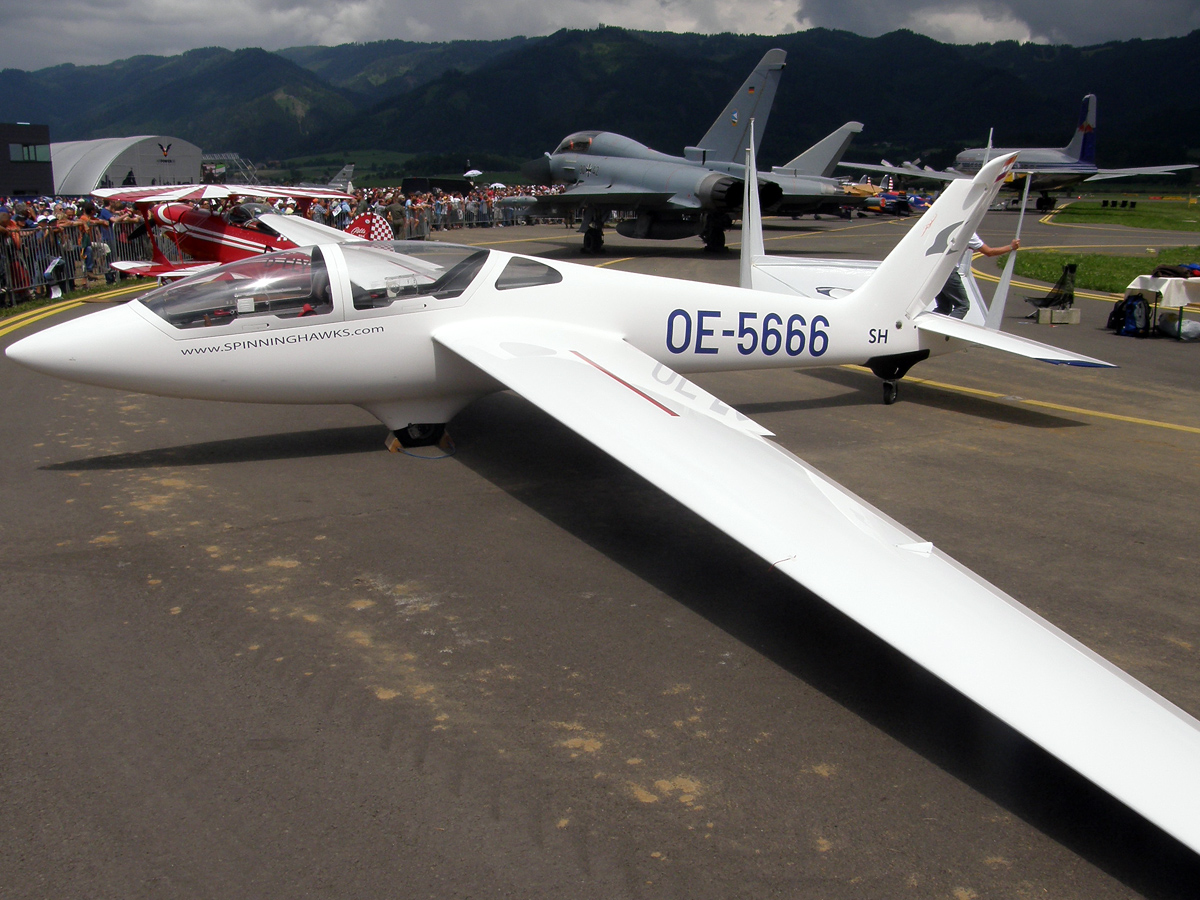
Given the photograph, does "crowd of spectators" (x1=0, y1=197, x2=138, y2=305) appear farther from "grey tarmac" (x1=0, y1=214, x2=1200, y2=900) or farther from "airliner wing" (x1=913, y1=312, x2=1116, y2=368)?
"airliner wing" (x1=913, y1=312, x2=1116, y2=368)

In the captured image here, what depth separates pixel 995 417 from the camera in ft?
33.6

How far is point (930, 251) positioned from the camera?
977cm

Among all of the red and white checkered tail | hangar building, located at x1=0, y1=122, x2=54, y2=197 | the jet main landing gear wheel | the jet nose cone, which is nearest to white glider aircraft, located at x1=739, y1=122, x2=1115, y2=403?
the red and white checkered tail

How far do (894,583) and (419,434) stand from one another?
527 cm

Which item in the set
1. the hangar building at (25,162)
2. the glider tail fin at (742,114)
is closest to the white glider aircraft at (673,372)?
the glider tail fin at (742,114)

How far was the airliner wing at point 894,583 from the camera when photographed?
3.30 meters

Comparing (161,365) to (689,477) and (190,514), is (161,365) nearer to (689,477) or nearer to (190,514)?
(190,514)

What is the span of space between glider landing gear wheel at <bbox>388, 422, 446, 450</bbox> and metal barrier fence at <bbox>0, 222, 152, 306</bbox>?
42.3ft

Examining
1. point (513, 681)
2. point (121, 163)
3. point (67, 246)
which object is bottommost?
point (513, 681)

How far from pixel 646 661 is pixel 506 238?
31.7m

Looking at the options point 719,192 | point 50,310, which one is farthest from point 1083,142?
point 50,310

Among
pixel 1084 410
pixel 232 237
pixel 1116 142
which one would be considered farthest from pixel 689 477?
pixel 1116 142

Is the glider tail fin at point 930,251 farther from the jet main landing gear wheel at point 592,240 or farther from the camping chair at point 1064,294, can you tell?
the jet main landing gear wheel at point 592,240

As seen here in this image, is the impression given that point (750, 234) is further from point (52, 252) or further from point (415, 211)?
point (415, 211)
